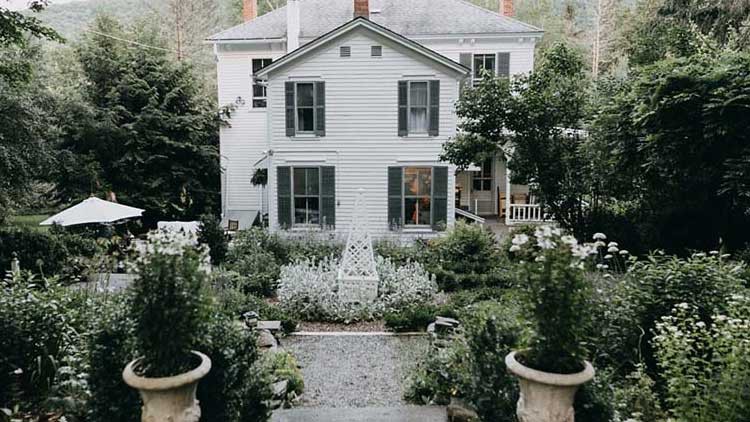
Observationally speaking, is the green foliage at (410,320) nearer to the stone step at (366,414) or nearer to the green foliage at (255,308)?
the green foliage at (255,308)

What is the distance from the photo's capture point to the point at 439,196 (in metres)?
15.4

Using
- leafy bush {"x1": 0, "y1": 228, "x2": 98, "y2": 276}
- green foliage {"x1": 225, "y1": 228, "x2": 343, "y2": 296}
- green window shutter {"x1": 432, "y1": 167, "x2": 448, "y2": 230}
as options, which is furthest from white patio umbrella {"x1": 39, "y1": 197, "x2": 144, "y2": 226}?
green window shutter {"x1": 432, "y1": 167, "x2": 448, "y2": 230}

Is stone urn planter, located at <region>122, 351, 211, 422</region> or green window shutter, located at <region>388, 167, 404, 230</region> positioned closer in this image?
stone urn planter, located at <region>122, 351, 211, 422</region>

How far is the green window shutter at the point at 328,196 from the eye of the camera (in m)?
15.6

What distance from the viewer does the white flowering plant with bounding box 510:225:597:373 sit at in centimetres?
346

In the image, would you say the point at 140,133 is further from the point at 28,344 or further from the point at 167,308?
the point at 167,308

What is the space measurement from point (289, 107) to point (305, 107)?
458 millimetres

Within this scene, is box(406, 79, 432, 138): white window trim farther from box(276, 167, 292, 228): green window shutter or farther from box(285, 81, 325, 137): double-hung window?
box(276, 167, 292, 228): green window shutter

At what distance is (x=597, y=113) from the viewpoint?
12.1 m

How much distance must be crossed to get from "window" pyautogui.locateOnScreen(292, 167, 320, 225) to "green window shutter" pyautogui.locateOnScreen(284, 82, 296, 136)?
1115mm

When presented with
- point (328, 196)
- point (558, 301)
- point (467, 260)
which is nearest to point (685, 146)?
point (467, 260)

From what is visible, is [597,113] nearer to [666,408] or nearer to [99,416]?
[666,408]

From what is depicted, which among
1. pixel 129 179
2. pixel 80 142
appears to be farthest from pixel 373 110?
pixel 80 142

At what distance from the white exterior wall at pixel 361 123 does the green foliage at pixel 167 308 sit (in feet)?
38.5
